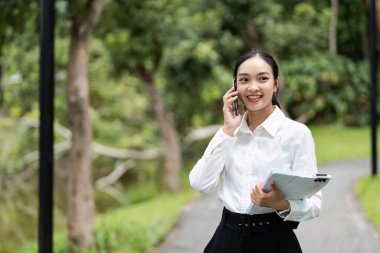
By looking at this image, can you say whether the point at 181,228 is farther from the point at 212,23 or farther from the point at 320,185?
the point at 212,23

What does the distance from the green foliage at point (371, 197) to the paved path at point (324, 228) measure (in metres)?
0.08

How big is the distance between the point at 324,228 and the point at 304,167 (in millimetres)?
4334

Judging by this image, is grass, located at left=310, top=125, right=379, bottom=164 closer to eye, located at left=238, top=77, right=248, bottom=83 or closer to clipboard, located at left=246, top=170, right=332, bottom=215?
eye, located at left=238, top=77, right=248, bottom=83

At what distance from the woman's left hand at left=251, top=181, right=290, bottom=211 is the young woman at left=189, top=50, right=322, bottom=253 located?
0.05 meters

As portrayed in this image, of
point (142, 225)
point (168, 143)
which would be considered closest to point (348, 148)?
point (168, 143)

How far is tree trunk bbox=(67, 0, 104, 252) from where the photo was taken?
581cm

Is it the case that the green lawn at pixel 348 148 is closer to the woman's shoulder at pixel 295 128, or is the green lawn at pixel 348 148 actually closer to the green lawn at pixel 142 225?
the green lawn at pixel 142 225

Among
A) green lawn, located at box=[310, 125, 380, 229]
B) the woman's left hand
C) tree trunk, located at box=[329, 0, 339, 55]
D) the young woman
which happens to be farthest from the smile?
tree trunk, located at box=[329, 0, 339, 55]

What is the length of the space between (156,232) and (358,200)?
2.73m

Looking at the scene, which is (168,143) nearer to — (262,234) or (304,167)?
(262,234)

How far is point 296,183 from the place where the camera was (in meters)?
2.00

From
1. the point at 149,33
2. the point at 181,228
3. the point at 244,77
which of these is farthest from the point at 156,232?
the point at 244,77

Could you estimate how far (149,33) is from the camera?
9.34 metres

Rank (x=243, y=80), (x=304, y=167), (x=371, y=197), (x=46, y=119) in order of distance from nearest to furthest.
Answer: (x=304, y=167) → (x=243, y=80) → (x=46, y=119) → (x=371, y=197)
